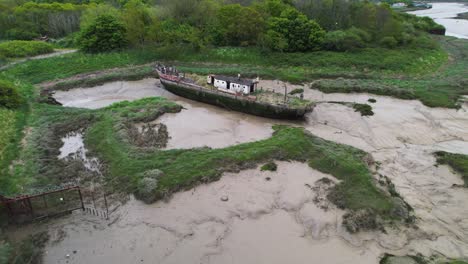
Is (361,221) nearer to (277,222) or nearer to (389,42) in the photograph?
(277,222)

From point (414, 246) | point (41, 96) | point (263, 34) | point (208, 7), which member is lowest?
point (414, 246)

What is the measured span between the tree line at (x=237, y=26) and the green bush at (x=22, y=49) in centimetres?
510

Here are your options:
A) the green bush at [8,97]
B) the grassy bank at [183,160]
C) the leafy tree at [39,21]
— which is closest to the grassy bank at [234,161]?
the grassy bank at [183,160]

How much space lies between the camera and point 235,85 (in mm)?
32875

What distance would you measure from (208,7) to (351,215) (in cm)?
4704

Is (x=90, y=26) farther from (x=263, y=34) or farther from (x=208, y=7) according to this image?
(x=263, y=34)

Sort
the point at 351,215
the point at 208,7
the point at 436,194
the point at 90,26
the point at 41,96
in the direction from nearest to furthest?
the point at 351,215
the point at 436,194
the point at 41,96
the point at 90,26
the point at 208,7

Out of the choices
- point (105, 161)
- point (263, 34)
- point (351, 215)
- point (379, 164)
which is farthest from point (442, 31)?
point (105, 161)

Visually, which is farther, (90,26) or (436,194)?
(90,26)

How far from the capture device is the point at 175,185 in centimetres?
2031

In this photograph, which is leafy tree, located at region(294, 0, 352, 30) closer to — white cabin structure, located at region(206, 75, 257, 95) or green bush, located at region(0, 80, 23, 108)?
white cabin structure, located at region(206, 75, 257, 95)

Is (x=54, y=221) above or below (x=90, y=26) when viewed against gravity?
below

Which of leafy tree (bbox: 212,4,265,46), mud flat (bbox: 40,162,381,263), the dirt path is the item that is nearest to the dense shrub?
leafy tree (bbox: 212,4,265,46)

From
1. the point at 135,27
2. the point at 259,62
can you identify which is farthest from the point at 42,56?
the point at 259,62
